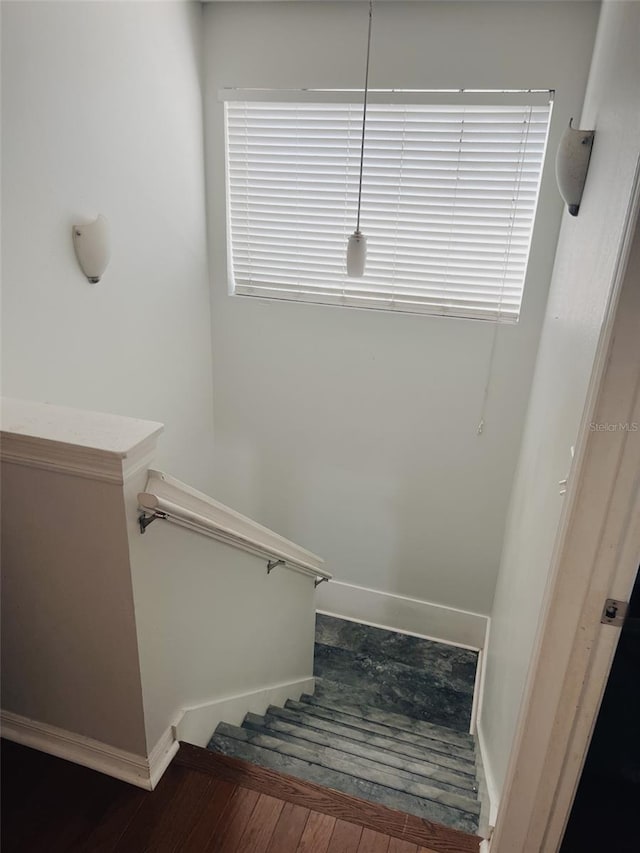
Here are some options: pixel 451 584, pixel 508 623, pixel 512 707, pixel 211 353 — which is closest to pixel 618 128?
pixel 512 707

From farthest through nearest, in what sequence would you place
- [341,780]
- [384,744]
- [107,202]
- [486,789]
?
[384,744]
[107,202]
[341,780]
[486,789]

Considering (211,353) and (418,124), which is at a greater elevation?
(418,124)

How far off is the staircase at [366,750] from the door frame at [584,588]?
0.66m

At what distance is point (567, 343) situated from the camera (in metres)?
1.75

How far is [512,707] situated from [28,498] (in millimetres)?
1549

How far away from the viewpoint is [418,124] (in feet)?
8.57

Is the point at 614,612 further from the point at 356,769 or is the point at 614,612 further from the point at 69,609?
the point at 356,769

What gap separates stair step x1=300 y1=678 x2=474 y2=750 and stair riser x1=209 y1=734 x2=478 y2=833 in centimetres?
86

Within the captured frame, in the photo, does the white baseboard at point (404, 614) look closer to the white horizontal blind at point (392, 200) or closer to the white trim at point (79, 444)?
the white horizontal blind at point (392, 200)

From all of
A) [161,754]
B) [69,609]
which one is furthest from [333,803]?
[69,609]

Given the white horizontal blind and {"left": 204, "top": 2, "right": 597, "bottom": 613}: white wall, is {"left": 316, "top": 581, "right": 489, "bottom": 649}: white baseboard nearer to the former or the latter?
{"left": 204, "top": 2, "right": 597, "bottom": 613}: white wall

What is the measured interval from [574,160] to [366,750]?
96.4 inches

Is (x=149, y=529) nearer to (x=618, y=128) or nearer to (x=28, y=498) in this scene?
(x=28, y=498)

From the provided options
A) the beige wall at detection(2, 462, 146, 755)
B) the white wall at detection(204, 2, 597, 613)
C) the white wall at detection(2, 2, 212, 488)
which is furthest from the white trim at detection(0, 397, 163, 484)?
the white wall at detection(204, 2, 597, 613)
